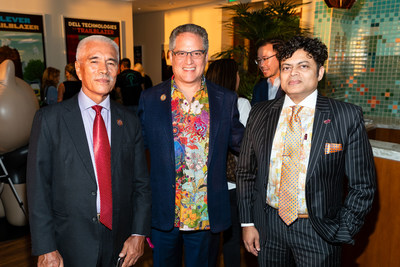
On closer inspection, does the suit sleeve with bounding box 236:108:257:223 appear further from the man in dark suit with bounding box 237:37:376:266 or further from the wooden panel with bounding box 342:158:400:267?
the wooden panel with bounding box 342:158:400:267

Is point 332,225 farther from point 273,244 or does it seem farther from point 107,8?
point 107,8

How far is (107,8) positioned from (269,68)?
7.51 meters

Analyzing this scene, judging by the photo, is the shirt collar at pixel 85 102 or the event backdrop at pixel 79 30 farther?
the event backdrop at pixel 79 30

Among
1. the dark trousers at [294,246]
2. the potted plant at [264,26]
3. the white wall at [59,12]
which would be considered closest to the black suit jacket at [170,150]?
the dark trousers at [294,246]

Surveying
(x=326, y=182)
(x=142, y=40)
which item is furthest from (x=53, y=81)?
(x=142, y=40)

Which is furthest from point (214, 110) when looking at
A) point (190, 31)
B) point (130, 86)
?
point (130, 86)

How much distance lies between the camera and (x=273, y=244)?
162cm

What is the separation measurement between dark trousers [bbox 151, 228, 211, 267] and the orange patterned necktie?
0.53 metres

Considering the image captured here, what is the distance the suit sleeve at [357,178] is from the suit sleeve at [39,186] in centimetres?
132

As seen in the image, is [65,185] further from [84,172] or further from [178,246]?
[178,246]

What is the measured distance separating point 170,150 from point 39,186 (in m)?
0.64

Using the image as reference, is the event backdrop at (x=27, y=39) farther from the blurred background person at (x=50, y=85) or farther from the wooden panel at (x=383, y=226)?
the wooden panel at (x=383, y=226)

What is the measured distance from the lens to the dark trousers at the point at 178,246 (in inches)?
72.2

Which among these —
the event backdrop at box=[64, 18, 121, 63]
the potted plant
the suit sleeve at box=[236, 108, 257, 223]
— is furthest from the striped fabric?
the event backdrop at box=[64, 18, 121, 63]
